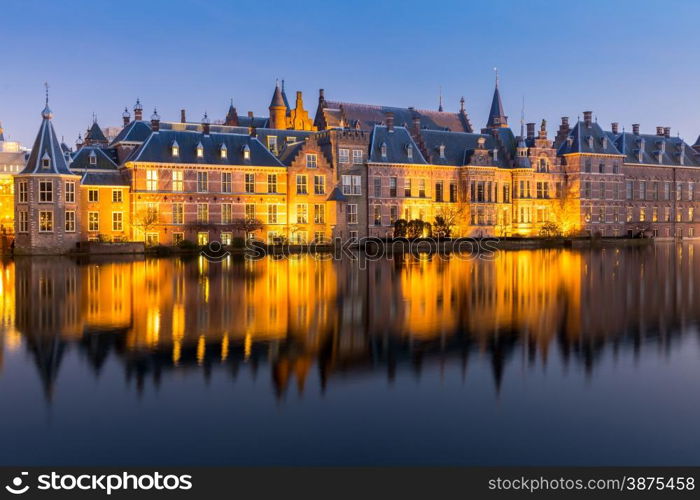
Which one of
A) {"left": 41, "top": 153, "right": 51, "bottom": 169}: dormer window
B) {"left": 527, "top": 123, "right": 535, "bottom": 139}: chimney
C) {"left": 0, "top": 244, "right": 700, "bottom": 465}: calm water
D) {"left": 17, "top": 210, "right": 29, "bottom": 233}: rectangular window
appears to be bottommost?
{"left": 0, "top": 244, "right": 700, "bottom": 465}: calm water

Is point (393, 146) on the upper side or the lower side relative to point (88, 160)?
upper

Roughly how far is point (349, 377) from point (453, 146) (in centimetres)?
6289

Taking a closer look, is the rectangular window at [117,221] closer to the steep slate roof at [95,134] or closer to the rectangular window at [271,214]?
the rectangular window at [271,214]

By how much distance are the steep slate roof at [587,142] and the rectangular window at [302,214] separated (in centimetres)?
3230

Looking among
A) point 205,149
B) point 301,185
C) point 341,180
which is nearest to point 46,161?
point 205,149

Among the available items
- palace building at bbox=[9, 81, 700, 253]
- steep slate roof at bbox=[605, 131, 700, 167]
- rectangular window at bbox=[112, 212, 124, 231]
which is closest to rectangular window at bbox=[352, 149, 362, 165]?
palace building at bbox=[9, 81, 700, 253]

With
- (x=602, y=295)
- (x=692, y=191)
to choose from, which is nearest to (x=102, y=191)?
(x=602, y=295)

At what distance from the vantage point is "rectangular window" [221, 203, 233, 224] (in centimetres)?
6128

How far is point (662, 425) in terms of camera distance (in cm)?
1138

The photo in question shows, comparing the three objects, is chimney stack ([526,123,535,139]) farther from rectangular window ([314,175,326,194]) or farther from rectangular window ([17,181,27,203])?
rectangular window ([17,181,27,203])

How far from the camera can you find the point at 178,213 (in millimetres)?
59719

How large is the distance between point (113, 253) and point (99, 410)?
41.7m

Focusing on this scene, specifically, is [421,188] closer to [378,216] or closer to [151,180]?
[378,216]

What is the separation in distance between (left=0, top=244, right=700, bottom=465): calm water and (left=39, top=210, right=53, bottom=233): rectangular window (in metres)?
25.7
